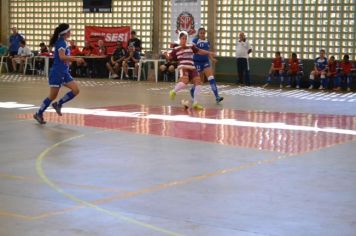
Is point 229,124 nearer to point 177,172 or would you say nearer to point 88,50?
point 177,172

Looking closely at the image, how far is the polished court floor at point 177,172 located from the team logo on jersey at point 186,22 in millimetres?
11002

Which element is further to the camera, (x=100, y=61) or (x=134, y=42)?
(x=100, y=61)

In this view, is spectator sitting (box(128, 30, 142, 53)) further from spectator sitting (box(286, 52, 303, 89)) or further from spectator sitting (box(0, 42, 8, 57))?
spectator sitting (box(0, 42, 8, 57))

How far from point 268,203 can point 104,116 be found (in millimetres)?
6757

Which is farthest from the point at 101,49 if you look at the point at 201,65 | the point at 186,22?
the point at 201,65

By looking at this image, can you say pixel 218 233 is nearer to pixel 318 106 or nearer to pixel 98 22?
pixel 318 106

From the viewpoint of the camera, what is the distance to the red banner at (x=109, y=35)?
25438mm

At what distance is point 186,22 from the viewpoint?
24.1 meters

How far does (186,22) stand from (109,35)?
3270 millimetres

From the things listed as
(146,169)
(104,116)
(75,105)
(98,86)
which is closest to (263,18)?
(98,86)

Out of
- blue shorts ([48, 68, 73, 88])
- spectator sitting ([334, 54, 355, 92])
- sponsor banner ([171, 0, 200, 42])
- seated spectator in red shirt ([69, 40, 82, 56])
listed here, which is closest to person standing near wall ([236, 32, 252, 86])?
sponsor banner ([171, 0, 200, 42])

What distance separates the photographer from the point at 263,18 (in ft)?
75.2

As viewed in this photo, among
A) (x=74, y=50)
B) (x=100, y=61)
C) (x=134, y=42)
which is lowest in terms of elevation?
(x=100, y=61)

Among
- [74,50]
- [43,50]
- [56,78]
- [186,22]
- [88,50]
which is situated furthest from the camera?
[43,50]
